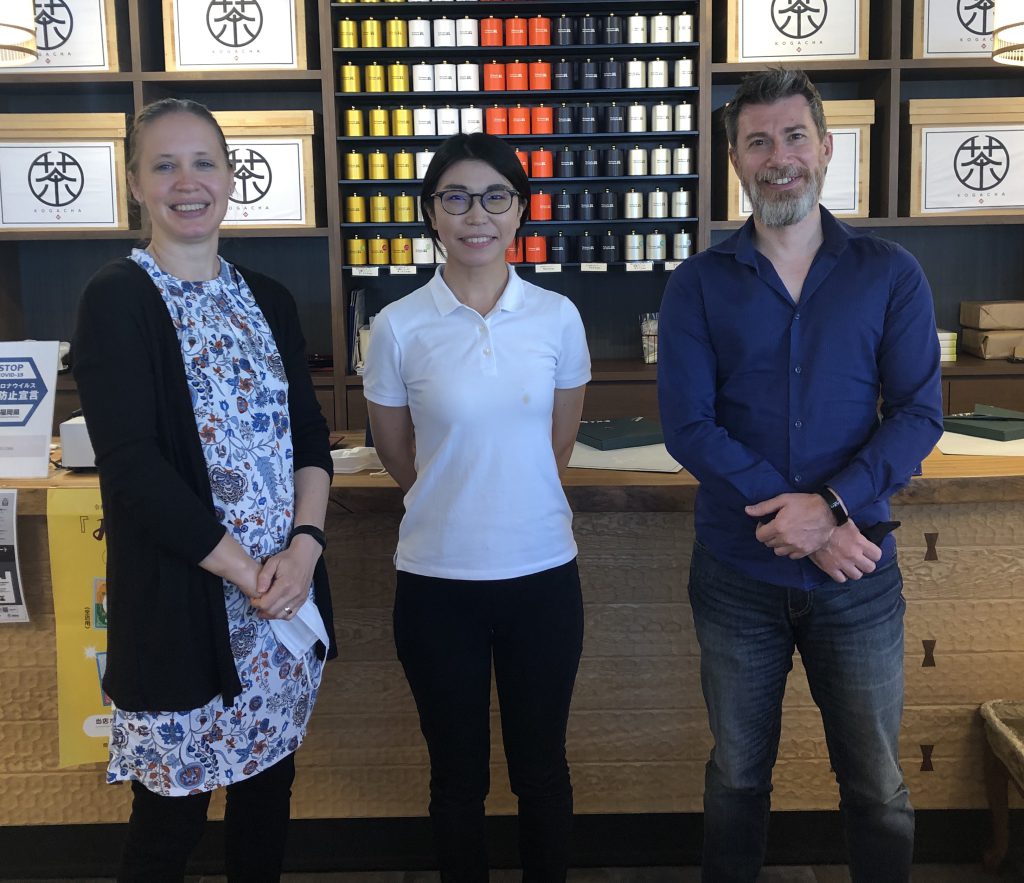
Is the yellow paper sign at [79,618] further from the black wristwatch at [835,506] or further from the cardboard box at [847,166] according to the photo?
the cardboard box at [847,166]

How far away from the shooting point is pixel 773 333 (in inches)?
59.0

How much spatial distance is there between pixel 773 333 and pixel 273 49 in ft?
9.41

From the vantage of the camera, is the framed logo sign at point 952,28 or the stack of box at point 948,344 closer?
the framed logo sign at point 952,28

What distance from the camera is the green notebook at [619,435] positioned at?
2.13m

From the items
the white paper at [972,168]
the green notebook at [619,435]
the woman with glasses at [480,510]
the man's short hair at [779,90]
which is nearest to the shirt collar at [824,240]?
the man's short hair at [779,90]

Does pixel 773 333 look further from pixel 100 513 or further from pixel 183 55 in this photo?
pixel 183 55

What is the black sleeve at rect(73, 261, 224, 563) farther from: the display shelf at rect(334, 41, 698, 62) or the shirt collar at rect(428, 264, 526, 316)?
the display shelf at rect(334, 41, 698, 62)

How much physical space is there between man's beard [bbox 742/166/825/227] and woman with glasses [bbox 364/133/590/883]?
34 cm

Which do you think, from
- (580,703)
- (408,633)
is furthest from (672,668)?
(408,633)

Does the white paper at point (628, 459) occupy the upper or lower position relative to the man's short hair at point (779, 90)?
lower

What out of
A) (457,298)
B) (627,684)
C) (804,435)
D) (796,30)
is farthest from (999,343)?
(457,298)

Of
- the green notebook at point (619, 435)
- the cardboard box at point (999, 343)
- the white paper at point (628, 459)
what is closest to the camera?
the white paper at point (628, 459)

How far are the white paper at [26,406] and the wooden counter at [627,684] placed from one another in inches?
2.4

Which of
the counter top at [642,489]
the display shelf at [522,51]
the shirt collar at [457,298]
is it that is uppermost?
the display shelf at [522,51]
